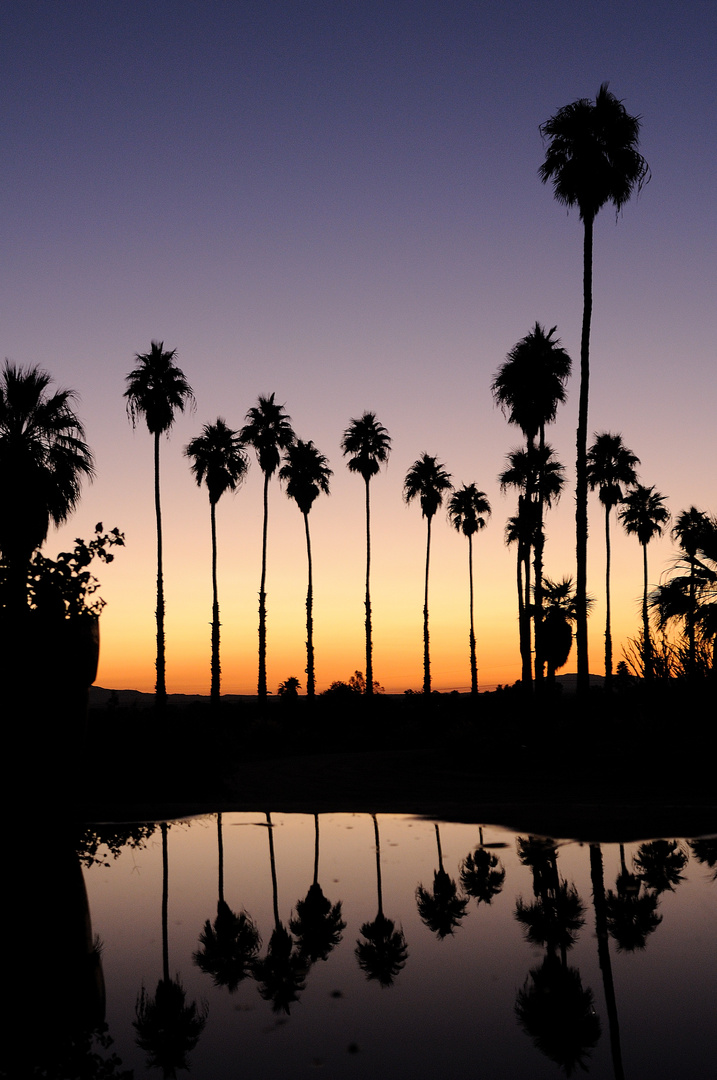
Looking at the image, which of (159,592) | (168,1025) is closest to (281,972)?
(168,1025)

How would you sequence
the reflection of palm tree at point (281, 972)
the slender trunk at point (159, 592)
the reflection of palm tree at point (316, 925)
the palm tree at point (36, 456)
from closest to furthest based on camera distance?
the reflection of palm tree at point (281, 972) → the reflection of palm tree at point (316, 925) → the palm tree at point (36, 456) → the slender trunk at point (159, 592)

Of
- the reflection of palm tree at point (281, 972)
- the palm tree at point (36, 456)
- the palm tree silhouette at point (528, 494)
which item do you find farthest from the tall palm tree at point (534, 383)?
the reflection of palm tree at point (281, 972)

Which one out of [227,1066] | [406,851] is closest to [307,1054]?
[227,1066]

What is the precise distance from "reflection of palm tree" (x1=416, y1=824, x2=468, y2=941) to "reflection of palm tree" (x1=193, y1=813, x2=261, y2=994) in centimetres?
150

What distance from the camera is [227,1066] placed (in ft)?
14.8

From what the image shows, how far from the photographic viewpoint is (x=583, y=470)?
2548cm

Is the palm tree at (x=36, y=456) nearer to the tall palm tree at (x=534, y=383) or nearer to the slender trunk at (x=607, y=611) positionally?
the tall palm tree at (x=534, y=383)

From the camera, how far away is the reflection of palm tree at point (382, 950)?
6016 mm

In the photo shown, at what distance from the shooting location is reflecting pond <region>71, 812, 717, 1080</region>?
4.63 meters

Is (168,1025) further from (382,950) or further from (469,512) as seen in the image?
(469,512)

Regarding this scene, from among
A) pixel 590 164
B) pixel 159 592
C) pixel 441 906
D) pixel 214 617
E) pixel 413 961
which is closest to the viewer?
pixel 413 961

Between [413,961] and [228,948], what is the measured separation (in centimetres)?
146

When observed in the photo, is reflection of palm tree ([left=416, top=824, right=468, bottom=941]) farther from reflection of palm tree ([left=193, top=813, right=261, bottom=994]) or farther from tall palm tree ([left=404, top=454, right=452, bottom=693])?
tall palm tree ([left=404, top=454, right=452, bottom=693])

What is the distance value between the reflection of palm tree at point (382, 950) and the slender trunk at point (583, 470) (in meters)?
17.8
